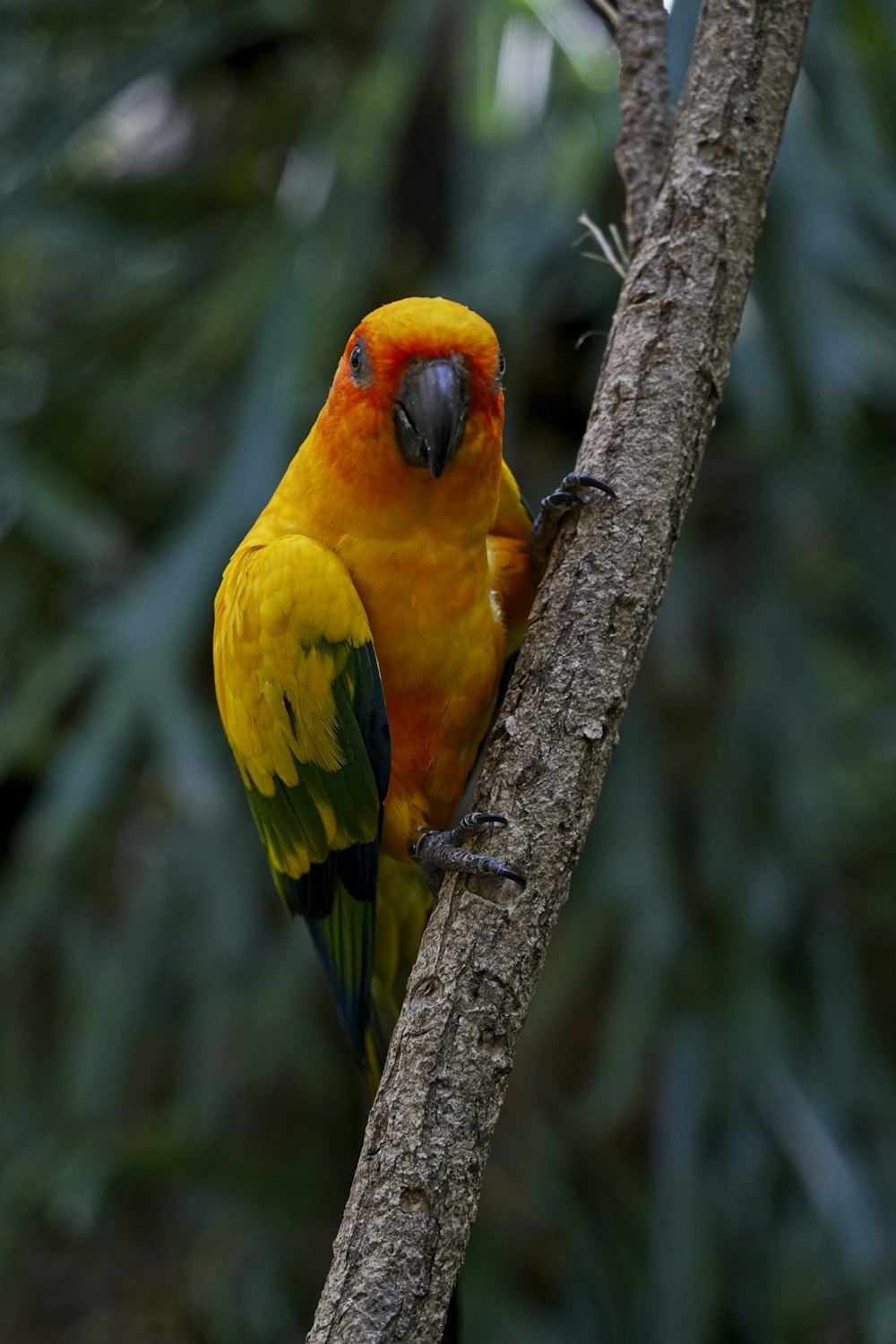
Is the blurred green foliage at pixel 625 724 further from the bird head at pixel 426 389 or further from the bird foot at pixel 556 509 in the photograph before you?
the bird head at pixel 426 389

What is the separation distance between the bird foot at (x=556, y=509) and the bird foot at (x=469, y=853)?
484 mm

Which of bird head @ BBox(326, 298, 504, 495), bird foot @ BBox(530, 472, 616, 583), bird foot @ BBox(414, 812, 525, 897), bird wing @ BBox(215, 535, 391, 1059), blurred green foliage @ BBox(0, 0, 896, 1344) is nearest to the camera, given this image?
bird foot @ BBox(414, 812, 525, 897)

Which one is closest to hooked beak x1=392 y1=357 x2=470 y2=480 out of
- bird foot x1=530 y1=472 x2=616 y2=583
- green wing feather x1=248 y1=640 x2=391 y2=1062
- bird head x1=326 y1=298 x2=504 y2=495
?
bird head x1=326 y1=298 x2=504 y2=495

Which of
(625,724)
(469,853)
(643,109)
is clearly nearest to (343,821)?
(469,853)

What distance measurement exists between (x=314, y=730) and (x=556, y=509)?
56 cm

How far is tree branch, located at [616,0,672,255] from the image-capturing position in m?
1.92

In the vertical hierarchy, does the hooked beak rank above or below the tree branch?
below

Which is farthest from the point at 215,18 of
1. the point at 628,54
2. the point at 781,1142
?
the point at 781,1142

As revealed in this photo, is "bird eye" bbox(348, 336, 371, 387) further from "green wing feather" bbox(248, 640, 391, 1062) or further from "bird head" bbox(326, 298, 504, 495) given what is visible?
"green wing feather" bbox(248, 640, 391, 1062)

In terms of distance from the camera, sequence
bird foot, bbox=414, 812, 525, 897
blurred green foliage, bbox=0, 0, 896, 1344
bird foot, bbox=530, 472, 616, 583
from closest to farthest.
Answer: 1. bird foot, bbox=414, 812, 525, 897
2. bird foot, bbox=530, 472, 616, 583
3. blurred green foliage, bbox=0, 0, 896, 1344

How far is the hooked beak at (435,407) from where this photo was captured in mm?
1837

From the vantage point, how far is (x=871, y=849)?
161 inches

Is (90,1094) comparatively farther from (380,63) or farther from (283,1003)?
(380,63)

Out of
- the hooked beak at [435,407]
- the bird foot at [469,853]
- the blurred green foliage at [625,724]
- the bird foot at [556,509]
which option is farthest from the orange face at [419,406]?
the blurred green foliage at [625,724]
